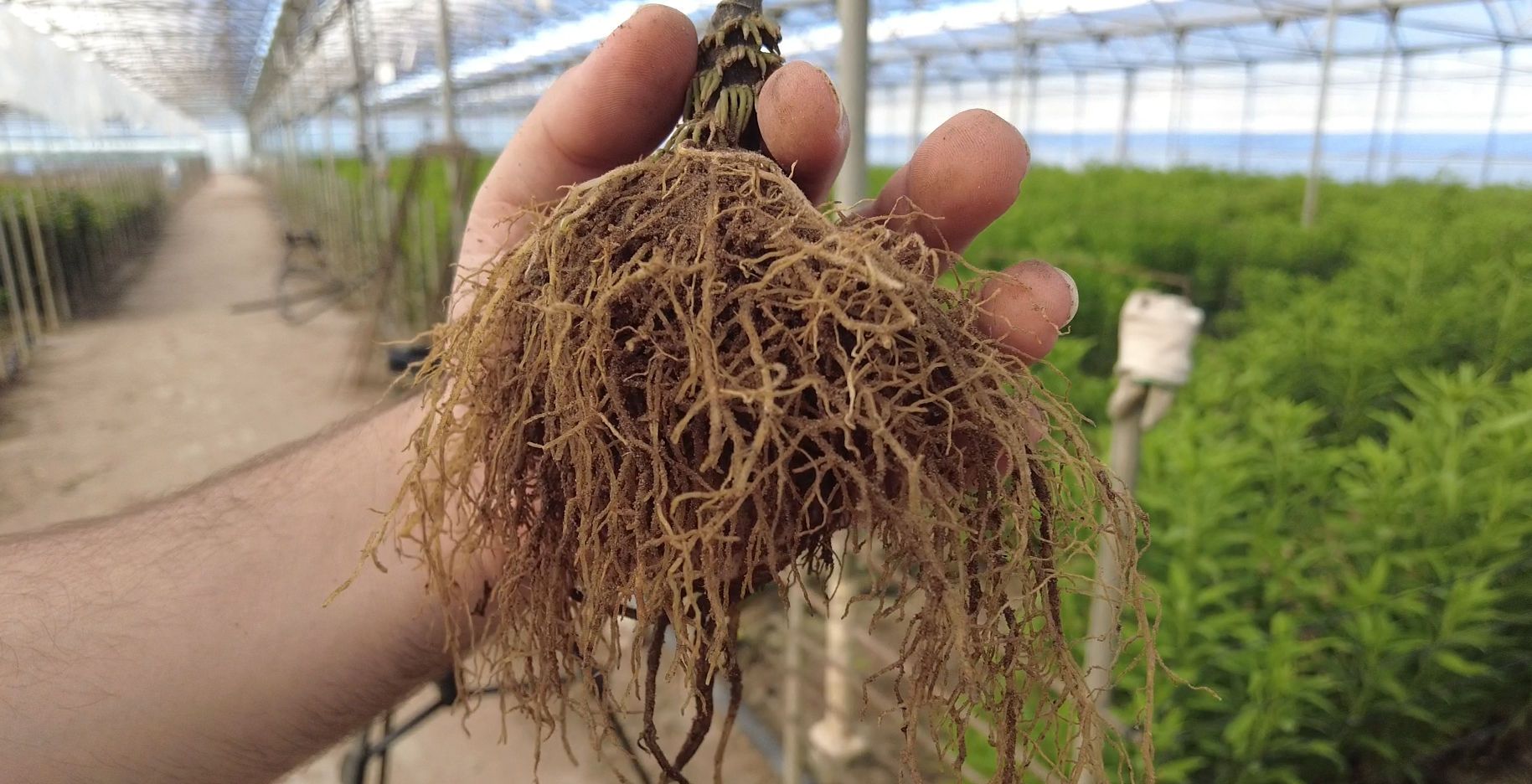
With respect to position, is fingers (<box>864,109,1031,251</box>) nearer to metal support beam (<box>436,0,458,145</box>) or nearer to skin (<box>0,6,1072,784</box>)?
skin (<box>0,6,1072,784</box>)

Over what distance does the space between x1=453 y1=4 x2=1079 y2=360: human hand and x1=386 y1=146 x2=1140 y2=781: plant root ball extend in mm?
58

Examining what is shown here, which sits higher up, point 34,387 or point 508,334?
Result: point 508,334

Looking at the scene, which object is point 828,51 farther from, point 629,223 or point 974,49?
point 629,223

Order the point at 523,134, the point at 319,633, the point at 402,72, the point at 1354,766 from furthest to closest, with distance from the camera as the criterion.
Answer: the point at 402,72, the point at 1354,766, the point at 523,134, the point at 319,633

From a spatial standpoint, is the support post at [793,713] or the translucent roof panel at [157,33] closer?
the support post at [793,713]

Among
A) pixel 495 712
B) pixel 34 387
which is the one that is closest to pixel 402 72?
pixel 34 387

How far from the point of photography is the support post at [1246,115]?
49.1 ft

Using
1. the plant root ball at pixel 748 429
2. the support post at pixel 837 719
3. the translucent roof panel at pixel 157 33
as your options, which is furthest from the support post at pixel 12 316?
the plant root ball at pixel 748 429

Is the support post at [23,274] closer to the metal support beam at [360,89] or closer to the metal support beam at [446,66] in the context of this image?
the metal support beam at [360,89]

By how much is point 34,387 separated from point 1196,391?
657 cm

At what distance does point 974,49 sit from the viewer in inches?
498

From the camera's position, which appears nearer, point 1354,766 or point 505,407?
point 505,407

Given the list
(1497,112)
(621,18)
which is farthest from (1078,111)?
(621,18)

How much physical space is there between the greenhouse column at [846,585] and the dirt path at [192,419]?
1.44 feet
